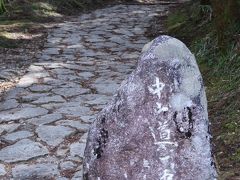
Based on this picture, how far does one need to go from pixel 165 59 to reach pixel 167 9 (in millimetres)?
9961

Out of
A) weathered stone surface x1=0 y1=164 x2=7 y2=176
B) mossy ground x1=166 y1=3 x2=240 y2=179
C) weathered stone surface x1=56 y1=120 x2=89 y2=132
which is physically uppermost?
mossy ground x1=166 y1=3 x2=240 y2=179

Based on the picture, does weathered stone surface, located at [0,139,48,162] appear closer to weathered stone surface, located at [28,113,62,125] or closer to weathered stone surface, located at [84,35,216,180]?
weathered stone surface, located at [28,113,62,125]

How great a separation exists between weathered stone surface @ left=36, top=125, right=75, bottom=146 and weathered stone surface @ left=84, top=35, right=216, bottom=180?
64.1 inches

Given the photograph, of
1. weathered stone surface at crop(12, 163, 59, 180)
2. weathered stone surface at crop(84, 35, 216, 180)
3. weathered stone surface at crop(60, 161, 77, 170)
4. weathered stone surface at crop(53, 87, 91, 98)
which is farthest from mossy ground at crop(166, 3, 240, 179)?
weathered stone surface at crop(53, 87, 91, 98)

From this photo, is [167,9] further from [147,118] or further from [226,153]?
[147,118]

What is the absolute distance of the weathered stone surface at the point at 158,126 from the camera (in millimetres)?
2363

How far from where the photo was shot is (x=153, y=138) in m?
2.40

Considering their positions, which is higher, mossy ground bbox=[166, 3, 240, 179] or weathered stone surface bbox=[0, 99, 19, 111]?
mossy ground bbox=[166, 3, 240, 179]

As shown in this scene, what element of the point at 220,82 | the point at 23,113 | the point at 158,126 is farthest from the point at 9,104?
the point at 158,126

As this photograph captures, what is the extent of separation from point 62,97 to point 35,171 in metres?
1.85

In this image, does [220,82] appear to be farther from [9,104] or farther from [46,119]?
[9,104]

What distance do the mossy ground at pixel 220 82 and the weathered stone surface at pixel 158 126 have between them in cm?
88

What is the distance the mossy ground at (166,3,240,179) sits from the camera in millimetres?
3471

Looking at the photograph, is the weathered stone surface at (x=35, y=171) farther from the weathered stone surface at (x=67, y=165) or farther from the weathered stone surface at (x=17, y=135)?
the weathered stone surface at (x=17, y=135)
